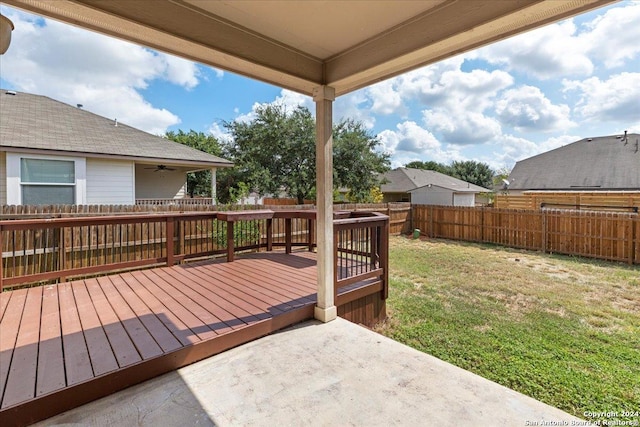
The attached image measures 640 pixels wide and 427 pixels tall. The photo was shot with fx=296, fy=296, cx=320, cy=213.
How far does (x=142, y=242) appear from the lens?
20.0ft

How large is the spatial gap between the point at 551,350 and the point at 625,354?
30.9 inches

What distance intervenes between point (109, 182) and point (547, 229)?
13609 millimetres

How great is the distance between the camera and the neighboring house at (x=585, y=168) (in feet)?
58.6

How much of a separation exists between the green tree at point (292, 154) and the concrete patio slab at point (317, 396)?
11970mm

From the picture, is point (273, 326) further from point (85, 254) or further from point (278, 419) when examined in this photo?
point (85, 254)

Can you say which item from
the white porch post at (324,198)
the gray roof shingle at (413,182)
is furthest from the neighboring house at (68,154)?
the gray roof shingle at (413,182)

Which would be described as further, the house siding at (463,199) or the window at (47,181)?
the house siding at (463,199)

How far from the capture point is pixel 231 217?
5.07m

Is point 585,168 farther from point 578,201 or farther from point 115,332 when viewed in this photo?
point 115,332

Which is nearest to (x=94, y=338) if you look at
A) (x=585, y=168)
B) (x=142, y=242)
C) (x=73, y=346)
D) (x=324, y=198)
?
(x=73, y=346)

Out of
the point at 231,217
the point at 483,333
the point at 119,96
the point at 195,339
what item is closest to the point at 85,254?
the point at 231,217

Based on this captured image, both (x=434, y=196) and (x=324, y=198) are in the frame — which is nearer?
(x=324, y=198)

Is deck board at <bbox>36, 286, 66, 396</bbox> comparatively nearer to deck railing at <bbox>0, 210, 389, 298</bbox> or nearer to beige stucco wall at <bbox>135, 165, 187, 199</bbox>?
deck railing at <bbox>0, 210, 389, 298</bbox>

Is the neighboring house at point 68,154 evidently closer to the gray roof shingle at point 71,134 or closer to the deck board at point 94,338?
the gray roof shingle at point 71,134
